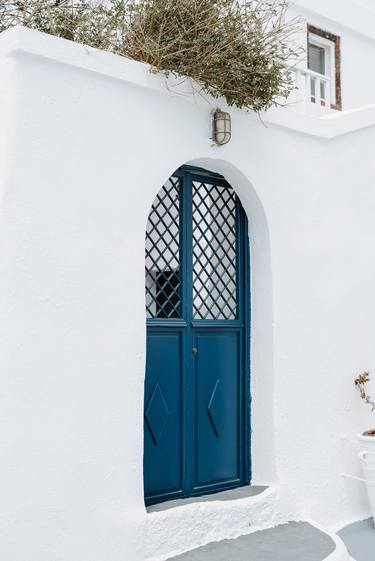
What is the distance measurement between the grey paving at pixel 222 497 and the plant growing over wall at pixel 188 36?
9.89 feet

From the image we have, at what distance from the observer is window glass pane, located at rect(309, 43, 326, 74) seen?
35.1ft

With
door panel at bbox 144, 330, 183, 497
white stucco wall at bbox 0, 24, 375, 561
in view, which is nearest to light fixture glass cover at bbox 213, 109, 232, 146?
white stucco wall at bbox 0, 24, 375, 561

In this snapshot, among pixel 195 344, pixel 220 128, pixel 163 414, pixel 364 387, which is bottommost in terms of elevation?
pixel 163 414

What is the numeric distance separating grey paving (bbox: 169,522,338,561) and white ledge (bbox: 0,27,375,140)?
3.25m

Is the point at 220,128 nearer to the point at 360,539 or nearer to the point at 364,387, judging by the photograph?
the point at 364,387

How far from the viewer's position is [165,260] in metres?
5.52

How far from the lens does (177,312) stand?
5.63 meters

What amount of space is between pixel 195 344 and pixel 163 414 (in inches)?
25.1

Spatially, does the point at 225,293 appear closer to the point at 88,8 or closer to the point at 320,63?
the point at 88,8

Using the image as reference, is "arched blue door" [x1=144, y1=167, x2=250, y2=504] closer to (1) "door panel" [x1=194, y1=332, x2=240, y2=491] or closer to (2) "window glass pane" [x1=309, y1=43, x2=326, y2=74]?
(1) "door panel" [x1=194, y1=332, x2=240, y2=491]

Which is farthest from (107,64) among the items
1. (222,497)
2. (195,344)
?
(222,497)

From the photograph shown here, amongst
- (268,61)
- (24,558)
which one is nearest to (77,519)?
(24,558)

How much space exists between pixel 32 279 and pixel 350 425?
358cm

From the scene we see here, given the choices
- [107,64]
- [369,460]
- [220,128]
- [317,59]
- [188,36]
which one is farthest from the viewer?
[317,59]
